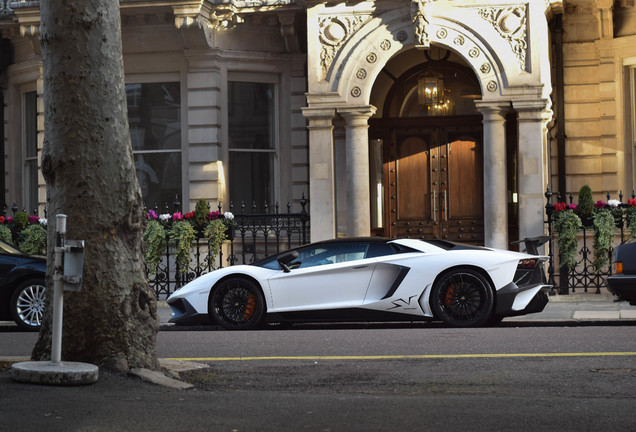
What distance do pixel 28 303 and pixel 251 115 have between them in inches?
340

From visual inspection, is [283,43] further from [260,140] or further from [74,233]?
[74,233]

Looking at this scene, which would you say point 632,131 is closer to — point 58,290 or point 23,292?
point 23,292

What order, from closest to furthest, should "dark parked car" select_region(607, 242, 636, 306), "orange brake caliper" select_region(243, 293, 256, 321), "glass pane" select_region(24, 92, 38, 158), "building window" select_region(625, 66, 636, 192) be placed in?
1. "dark parked car" select_region(607, 242, 636, 306)
2. "orange brake caliper" select_region(243, 293, 256, 321)
3. "building window" select_region(625, 66, 636, 192)
4. "glass pane" select_region(24, 92, 38, 158)

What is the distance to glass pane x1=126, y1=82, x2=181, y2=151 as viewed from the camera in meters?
22.5

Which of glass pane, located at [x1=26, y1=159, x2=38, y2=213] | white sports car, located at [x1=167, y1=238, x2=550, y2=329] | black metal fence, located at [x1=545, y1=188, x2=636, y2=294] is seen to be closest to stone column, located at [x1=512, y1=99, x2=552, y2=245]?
black metal fence, located at [x1=545, y1=188, x2=636, y2=294]

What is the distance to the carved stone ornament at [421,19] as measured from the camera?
766 inches

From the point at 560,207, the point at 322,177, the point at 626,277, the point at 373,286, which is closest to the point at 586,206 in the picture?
the point at 560,207

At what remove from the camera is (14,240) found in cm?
2025

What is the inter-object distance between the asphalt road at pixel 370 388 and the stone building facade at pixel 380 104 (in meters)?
7.42

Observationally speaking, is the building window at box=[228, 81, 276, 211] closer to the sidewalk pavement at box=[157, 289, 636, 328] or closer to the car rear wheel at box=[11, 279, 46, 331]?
the sidewalk pavement at box=[157, 289, 636, 328]

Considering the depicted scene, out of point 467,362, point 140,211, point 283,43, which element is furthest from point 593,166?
point 140,211

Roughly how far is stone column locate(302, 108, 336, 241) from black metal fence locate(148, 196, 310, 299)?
0.75ft

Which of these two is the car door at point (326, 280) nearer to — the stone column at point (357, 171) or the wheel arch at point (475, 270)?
the wheel arch at point (475, 270)

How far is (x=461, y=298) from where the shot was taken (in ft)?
45.3
